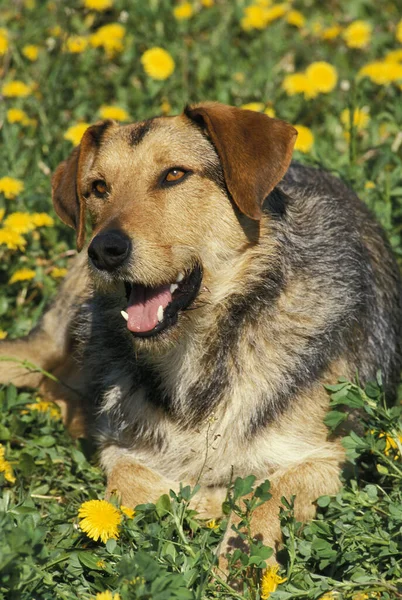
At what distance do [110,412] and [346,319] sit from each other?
1509 millimetres

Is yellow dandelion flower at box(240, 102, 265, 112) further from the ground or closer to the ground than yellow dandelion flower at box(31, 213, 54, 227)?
further from the ground

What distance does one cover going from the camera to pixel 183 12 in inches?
373

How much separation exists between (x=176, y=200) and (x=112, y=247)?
48 centimetres

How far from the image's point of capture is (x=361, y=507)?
4609 mm

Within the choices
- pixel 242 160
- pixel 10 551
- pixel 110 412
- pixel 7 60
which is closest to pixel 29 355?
pixel 110 412

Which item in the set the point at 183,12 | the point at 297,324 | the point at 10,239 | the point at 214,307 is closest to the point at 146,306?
the point at 214,307

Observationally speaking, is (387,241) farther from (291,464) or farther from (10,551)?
(10,551)

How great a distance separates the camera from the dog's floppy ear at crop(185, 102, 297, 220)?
4750 millimetres

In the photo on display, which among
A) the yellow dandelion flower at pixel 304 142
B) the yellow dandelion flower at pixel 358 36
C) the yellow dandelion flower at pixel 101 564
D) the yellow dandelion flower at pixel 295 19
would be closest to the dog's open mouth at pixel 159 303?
the yellow dandelion flower at pixel 101 564

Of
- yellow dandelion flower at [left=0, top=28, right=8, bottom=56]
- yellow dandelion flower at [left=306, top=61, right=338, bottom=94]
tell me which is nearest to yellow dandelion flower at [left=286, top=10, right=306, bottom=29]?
yellow dandelion flower at [left=306, top=61, right=338, bottom=94]

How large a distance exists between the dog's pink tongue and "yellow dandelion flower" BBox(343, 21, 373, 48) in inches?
210

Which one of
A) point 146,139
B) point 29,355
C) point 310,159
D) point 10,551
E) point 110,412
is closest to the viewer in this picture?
point 10,551

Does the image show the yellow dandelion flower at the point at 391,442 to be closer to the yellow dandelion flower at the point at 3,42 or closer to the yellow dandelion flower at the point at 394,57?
the yellow dandelion flower at the point at 394,57

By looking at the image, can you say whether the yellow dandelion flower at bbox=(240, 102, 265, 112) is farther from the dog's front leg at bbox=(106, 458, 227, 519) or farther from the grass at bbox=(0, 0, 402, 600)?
the dog's front leg at bbox=(106, 458, 227, 519)
